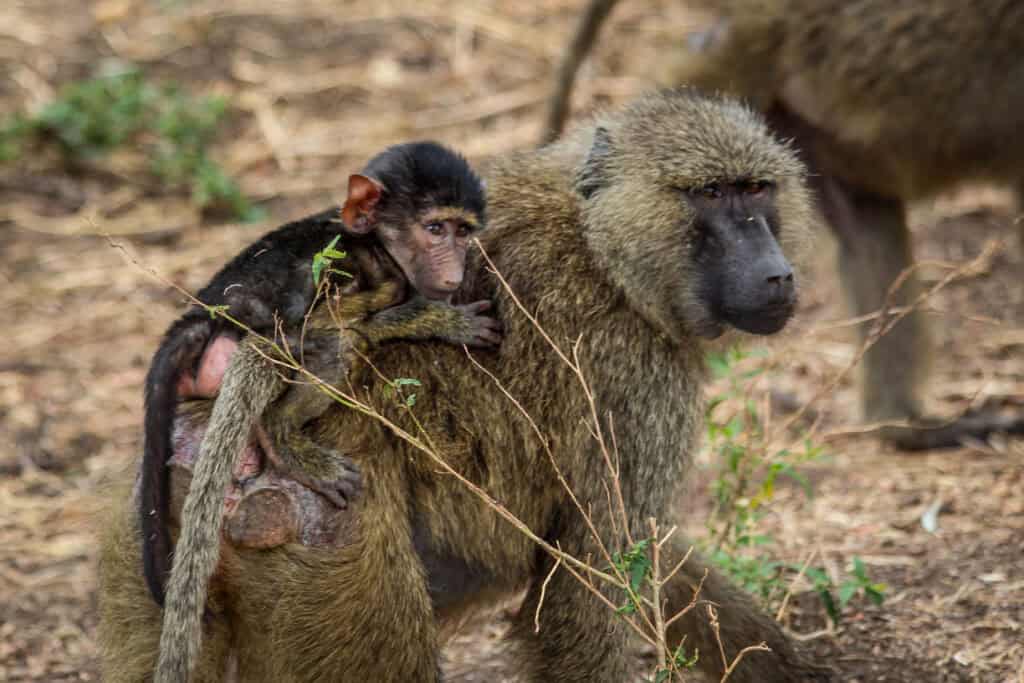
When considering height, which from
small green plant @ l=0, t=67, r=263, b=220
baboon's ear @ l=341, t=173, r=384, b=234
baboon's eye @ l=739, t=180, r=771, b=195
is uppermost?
small green plant @ l=0, t=67, r=263, b=220

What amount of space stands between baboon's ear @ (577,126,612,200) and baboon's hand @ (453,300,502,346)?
1.28 feet

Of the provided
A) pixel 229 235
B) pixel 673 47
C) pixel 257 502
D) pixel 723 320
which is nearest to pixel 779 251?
pixel 723 320

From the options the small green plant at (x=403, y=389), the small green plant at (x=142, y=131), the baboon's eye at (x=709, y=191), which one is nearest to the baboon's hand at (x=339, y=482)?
the small green plant at (x=403, y=389)

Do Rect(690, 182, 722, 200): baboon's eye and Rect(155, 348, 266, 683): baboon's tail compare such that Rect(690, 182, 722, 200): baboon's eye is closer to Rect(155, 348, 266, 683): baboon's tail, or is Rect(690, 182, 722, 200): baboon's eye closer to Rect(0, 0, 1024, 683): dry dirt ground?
Rect(0, 0, 1024, 683): dry dirt ground

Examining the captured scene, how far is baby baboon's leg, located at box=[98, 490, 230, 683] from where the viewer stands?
295 cm

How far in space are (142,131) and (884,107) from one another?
13.7ft

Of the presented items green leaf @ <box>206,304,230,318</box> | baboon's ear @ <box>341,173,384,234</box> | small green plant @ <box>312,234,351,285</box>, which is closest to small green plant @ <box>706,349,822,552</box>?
baboon's ear @ <box>341,173,384,234</box>

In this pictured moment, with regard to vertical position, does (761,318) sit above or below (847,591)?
above

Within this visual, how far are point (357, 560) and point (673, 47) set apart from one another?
3.52 meters

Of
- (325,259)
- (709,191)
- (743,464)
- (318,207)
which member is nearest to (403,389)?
(325,259)

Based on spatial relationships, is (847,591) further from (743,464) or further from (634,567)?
(634,567)

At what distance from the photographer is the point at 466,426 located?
309cm

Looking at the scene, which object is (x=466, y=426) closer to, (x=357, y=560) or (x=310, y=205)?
(x=357, y=560)

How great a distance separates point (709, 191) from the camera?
10.6ft
